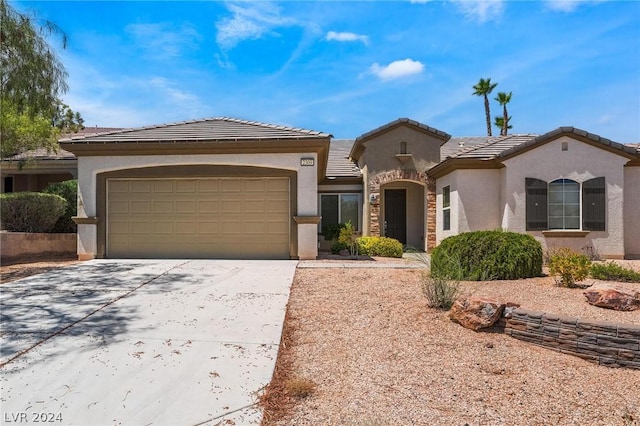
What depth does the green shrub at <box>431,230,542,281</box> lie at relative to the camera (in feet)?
26.9

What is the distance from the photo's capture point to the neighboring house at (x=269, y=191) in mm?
11805

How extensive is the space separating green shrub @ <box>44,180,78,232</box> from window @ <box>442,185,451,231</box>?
1295 cm

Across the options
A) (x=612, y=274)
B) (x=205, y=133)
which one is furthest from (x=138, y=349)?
(x=612, y=274)

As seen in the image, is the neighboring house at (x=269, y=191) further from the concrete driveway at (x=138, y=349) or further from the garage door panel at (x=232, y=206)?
the concrete driveway at (x=138, y=349)

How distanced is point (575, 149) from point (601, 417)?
11.0 meters

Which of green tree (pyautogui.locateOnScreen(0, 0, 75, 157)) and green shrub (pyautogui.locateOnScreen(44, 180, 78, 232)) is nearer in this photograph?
green tree (pyautogui.locateOnScreen(0, 0, 75, 157))

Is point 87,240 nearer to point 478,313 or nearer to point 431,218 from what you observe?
point 478,313

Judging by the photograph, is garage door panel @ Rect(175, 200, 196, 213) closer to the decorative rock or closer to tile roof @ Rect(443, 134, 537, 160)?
tile roof @ Rect(443, 134, 537, 160)

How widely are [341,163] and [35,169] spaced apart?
1335 centimetres

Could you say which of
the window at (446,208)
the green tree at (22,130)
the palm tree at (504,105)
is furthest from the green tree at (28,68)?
the palm tree at (504,105)

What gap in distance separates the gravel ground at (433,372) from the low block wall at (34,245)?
30.7 ft

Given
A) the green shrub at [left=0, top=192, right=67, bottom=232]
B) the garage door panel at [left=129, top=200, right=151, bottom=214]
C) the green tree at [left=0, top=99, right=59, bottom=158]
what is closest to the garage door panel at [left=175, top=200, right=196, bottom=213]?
the garage door panel at [left=129, top=200, right=151, bottom=214]

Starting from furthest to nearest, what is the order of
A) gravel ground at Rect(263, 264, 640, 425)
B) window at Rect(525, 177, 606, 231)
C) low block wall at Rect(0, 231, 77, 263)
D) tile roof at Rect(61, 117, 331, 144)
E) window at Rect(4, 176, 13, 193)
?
1. window at Rect(4, 176, 13, 193)
2. window at Rect(525, 177, 606, 231)
3. tile roof at Rect(61, 117, 331, 144)
4. low block wall at Rect(0, 231, 77, 263)
5. gravel ground at Rect(263, 264, 640, 425)

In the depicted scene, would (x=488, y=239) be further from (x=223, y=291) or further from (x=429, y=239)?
(x=429, y=239)
